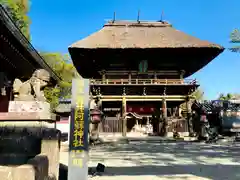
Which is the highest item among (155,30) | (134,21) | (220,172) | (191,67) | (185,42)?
(134,21)

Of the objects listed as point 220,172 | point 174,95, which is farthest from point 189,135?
point 220,172

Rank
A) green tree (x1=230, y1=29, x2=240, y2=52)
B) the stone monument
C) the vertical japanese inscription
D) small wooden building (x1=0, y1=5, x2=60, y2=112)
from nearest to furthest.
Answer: the stone monument, small wooden building (x1=0, y1=5, x2=60, y2=112), the vertical japanese inscription, green tree (x1=230, y1=29, x2=240, y2=52)

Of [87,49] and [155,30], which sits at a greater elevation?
[155,30]

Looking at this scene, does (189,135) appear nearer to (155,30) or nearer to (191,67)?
(191,67)

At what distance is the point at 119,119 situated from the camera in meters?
18.0

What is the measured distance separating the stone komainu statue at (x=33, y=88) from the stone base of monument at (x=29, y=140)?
1.24 feet

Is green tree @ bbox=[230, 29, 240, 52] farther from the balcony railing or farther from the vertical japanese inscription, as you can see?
the vertical japanese inscription

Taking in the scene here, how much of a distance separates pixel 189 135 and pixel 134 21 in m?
12.8

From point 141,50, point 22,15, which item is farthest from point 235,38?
point 22,15

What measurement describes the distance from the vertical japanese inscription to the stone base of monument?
0.82 feet

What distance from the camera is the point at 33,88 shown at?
414 cm

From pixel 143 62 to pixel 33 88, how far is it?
606 inches

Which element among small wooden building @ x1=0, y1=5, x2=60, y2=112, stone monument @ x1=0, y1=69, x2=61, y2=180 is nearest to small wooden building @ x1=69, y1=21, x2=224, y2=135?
small wooden building @ x1=0, y1=5, x2=60, y2=112

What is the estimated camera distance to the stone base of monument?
3068mm
